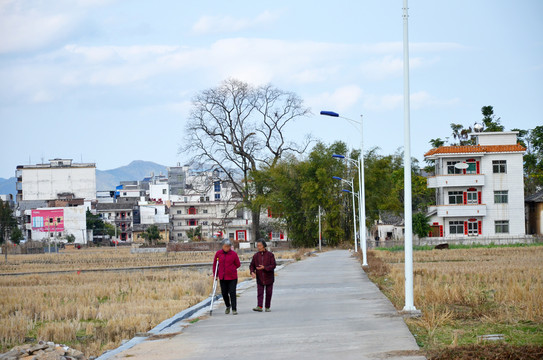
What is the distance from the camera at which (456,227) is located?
7394cm

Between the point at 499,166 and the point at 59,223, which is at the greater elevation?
the point at 499,166

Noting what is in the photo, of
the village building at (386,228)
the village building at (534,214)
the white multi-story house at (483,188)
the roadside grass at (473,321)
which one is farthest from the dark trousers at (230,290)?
the village building at (386,228)

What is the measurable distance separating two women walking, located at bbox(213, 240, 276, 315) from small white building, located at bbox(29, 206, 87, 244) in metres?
106

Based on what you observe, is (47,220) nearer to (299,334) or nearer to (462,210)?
(462,210)

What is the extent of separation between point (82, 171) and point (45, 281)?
10879 centimetres

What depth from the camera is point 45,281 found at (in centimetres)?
3750

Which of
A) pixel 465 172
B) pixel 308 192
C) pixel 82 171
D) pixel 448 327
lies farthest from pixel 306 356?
pixel 82 171

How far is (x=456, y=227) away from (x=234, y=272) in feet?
196

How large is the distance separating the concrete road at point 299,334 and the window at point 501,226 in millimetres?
55036

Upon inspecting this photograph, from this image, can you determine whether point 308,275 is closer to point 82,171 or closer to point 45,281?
→ point 45,281

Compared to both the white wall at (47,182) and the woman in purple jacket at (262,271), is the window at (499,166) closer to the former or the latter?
the woman in purple jacket at (262,271)

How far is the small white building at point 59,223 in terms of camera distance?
120 metres

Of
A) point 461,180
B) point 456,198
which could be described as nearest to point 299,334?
point 461,180

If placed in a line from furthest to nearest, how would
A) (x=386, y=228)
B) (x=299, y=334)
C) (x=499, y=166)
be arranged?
(x=386, y=228) → (x=499, y=166) → (x=299, y=334)
